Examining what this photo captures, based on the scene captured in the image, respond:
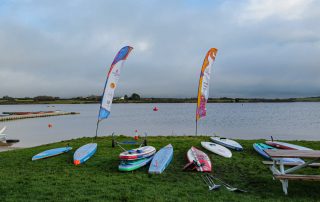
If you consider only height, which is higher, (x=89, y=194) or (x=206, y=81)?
(x=206, y=81)

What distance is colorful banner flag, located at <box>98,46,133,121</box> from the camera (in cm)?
1088

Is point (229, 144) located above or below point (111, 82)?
below

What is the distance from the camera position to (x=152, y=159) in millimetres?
8094

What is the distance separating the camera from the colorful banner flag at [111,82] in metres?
10.9

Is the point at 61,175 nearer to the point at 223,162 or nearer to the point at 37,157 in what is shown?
the point at 37,157

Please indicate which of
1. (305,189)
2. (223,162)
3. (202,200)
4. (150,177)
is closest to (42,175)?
(150,177)

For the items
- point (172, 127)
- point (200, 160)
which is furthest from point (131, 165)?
point (172, 127)

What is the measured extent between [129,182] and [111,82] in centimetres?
556

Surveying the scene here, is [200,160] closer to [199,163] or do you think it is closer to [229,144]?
[199,163]

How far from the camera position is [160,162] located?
769 cm

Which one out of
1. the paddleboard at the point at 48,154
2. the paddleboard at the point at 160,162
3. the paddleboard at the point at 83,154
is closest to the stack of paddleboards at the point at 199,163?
the paddleboard at the point at 160,162

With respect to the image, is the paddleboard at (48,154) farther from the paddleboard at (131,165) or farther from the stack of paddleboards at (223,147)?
the stack of paddleboards at (223,147)

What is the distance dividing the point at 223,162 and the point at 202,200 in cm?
320

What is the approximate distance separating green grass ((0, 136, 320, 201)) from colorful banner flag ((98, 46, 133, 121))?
239 centimetres
